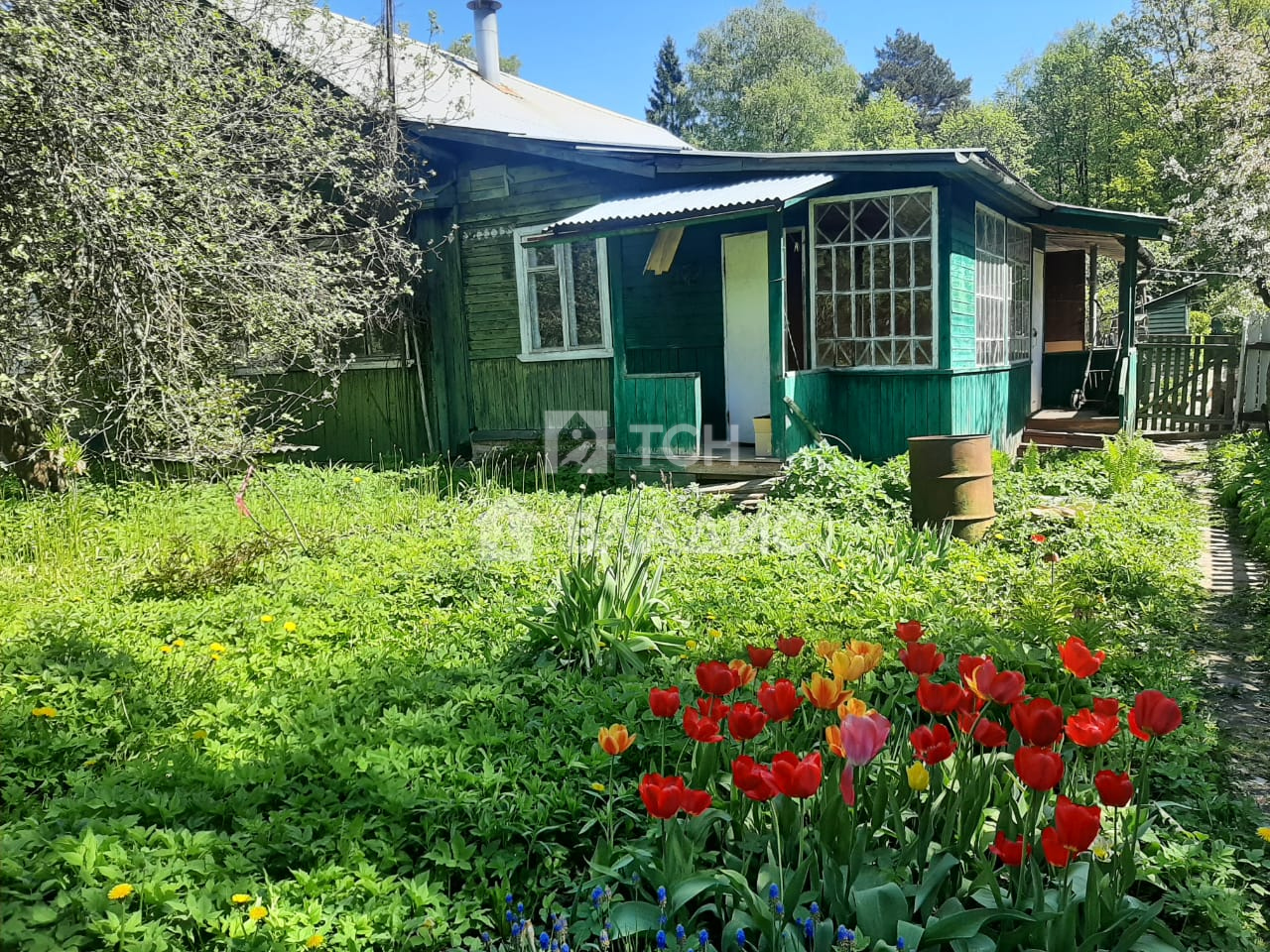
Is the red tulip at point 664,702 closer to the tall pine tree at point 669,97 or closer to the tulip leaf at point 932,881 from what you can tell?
the tulip leaf at point 932,881

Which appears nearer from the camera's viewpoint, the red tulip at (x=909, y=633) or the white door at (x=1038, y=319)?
the red tulip at (x=909, y=633)

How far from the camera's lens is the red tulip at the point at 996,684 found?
2.00 m

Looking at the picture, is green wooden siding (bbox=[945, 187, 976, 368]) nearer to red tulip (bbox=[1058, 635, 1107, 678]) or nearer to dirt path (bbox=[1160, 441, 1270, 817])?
dirt path (bbox=[1160, 441, 1270, 817])

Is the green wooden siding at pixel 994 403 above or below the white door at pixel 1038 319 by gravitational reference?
below

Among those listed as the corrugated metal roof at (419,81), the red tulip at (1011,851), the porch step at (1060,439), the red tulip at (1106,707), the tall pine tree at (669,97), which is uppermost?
the tall pine tree at (669,97)

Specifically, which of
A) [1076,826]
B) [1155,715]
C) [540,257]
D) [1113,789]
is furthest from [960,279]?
[1076,826]

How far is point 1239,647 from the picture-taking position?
13.9 ft

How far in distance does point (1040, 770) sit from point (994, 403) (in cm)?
889

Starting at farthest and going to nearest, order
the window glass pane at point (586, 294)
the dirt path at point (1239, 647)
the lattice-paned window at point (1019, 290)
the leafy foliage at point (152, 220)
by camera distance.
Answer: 1. the lattice-paned window at point (1019, 290)
2. the window glass pane at point (586, 294)
3. the leafy foliage at point (152, 220)
4. the dirt path at point (1239, 647)

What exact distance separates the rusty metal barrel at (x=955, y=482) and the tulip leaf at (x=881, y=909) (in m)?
4.54

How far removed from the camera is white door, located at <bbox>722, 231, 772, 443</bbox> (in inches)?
363

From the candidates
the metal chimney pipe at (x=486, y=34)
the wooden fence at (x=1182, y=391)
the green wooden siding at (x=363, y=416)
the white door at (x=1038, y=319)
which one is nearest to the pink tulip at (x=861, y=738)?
the green wooden siding at (x=363, y=416)

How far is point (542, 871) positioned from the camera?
8.00 ft

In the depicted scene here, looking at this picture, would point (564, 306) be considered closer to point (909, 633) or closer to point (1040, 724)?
point (909, 633)
